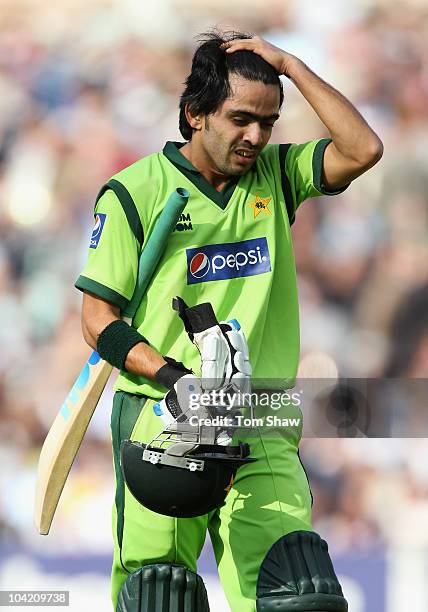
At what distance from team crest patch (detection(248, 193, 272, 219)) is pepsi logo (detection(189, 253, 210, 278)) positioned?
190mm

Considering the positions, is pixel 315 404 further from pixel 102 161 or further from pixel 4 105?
pixel 4 105

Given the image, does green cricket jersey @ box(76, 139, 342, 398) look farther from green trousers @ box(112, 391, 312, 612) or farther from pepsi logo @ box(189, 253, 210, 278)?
green trousers @ box(112, 391, 312, 612)

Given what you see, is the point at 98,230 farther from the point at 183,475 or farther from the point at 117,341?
the point at 183,475

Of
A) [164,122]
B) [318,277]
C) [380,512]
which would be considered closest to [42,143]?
[164,122]

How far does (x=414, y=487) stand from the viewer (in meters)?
4.95

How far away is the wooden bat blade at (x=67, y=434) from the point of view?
324 centimetres

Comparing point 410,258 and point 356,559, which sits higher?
point 410,258

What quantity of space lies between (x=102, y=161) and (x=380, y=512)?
6.32 feet

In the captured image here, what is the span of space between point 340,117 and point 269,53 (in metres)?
0.25

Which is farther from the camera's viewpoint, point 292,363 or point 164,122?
point 164,122

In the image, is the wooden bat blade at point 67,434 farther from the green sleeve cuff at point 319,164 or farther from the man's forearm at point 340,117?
the man's forearm at point 340,117

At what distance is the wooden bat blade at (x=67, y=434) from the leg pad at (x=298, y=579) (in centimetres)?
72

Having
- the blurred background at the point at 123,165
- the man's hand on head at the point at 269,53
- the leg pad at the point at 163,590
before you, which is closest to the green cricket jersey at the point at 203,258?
the man's hand on head at the point at 269,53

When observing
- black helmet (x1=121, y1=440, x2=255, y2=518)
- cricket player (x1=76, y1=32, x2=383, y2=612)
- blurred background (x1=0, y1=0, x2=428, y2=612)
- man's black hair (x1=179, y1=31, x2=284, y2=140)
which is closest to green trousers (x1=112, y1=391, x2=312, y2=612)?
cricket player (x1=76, y1=32, x2=383, y2=612)
